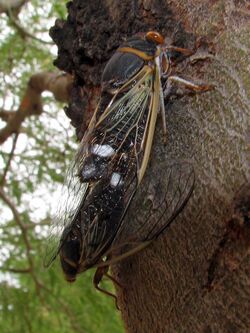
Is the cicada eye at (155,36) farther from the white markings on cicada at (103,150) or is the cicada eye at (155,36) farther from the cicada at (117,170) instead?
the white markings on cicada at (103,150)

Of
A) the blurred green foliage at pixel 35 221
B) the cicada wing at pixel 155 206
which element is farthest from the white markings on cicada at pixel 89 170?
the blurred green foliage at pixel 35 221

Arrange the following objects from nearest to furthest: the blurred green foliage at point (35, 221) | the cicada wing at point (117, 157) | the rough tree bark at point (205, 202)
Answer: the rough tree bark at point (205, 202) < the cicada wing at point (117, 157) < the blurred green foliage at point (35, 221)

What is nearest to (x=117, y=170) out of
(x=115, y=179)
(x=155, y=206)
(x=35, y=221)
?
(x=115, y=179)

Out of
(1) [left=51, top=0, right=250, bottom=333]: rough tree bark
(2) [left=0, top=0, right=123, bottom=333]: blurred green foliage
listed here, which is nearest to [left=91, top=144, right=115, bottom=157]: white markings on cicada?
(1) [left=51, top=0, right=250, bottom=333]: rough tree bark

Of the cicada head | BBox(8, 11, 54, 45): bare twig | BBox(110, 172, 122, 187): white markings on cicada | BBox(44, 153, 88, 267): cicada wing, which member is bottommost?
BBox(44, 153, 88, 267): cicada wing

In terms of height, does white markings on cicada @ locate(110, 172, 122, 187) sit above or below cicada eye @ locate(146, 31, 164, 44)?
below

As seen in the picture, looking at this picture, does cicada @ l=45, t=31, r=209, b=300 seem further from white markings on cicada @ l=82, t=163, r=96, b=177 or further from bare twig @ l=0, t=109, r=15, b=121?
bare twig @ l=0, t=109, r=15, b=121
